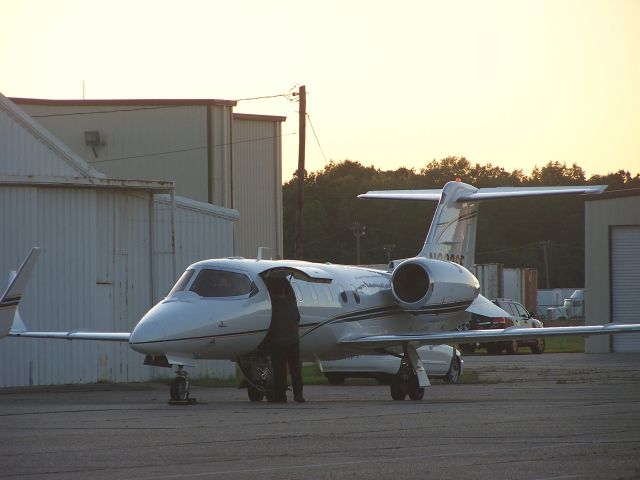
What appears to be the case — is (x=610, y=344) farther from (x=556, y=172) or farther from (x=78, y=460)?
(x=556, y=172)

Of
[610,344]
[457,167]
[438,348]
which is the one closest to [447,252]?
[438,348]

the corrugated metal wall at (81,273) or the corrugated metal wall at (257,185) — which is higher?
the corrugated metal wall at (257,185)

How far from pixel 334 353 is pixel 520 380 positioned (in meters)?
7.32

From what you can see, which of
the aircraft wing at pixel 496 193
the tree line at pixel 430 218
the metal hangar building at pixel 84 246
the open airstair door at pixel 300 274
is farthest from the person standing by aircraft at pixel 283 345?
the tree line at pixel 430 218

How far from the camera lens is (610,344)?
148 ft

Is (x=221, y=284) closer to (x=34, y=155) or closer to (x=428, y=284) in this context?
(x=428, y=284)

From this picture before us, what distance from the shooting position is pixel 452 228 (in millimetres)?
A: 27109

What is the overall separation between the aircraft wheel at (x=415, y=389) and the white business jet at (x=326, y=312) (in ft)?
0.06

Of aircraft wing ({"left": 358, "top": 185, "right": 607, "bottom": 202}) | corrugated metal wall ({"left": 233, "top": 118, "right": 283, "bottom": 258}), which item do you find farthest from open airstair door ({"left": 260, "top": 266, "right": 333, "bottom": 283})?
corrugated metal wall ({"left": 233, "top": 118, "right": 283, "bottom": 258})

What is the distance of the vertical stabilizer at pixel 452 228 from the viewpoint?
26828 millimetres

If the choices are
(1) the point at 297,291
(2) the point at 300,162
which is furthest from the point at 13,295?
(2) the point at 300,162

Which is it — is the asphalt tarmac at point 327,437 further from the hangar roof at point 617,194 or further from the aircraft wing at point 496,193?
the hangar roof at point 617,194

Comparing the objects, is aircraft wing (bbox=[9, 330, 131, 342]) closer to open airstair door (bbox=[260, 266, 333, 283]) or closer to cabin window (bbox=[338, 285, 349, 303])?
open airstair door (bbox=[260, 266, 333, 283])

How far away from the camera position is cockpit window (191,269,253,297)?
20016 millimetres
